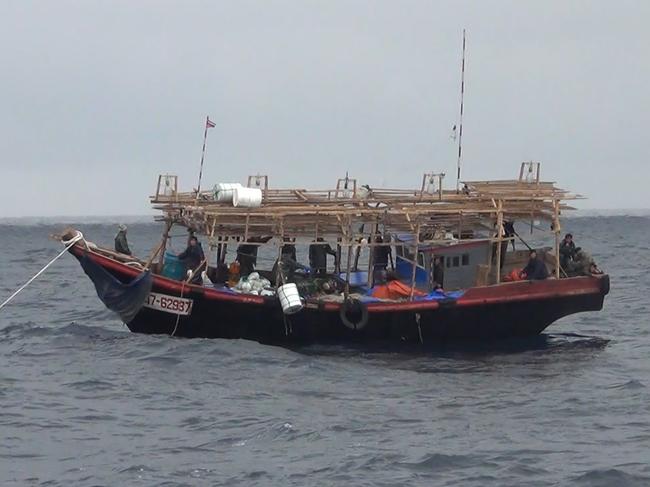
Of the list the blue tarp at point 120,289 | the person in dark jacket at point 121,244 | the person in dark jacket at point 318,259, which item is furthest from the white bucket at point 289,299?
the person in dark jacket at point 121,244

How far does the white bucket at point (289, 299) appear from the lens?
27.5 meters

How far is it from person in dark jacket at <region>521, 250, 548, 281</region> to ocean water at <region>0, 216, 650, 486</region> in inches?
61.6

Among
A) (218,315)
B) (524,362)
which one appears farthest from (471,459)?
(218,315)

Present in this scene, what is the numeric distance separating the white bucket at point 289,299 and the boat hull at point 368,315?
0.49 metres

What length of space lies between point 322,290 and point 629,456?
1132cm

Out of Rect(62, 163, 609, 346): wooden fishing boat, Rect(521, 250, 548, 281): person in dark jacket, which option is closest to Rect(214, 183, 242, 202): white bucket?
Rect(62, 163, 609, 346): wooden fishing boat

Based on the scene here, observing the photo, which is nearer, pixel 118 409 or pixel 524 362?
pixel 118 409

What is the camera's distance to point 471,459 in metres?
19.0

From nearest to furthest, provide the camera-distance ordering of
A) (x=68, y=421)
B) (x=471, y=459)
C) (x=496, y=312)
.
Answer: (x=471, y=459)
(x=68, y=421)
(x=496, y=312)

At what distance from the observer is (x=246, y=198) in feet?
93.2

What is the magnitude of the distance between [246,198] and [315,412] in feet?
25.2

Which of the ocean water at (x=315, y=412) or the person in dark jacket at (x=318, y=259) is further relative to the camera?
the person in dark jacket at (x=318, y=259)

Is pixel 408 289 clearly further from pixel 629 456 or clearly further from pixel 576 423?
pixel 629 456

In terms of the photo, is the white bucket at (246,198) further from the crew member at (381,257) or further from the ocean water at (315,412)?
the crew member at (381,257)
